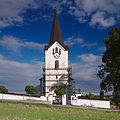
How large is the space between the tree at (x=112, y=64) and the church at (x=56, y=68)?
18.2 meters

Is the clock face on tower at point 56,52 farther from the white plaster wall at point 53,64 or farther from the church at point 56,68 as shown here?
the white plaster wall at point 53,64

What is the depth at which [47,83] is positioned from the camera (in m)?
47.8

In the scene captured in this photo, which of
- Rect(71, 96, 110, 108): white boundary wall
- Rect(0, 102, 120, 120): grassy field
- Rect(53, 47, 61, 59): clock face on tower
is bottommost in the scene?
Rect(71, 96, 110, 108): white boundary wall

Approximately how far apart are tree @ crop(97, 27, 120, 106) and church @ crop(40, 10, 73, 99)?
1815 cm

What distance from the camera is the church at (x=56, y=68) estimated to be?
156ft

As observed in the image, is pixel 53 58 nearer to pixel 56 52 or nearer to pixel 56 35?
pixel 56 52

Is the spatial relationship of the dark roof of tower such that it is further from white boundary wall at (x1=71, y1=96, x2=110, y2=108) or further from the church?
white boundary wall at (x1=71, y1=96, x2=110, y2=108)

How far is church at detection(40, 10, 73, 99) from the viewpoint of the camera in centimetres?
4759

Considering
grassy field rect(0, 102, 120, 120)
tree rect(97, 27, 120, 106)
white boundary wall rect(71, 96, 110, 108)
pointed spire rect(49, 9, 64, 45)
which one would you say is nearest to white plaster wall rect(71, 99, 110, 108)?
white boundary wall rect(71, 96, 110, 108)

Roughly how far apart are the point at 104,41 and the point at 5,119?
22.7 m

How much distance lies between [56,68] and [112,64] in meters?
23.0

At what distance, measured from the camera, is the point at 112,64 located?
2750cm

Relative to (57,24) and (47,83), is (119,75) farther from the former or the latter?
(57,24)

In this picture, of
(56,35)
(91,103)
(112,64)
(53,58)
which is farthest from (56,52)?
(112,64)
